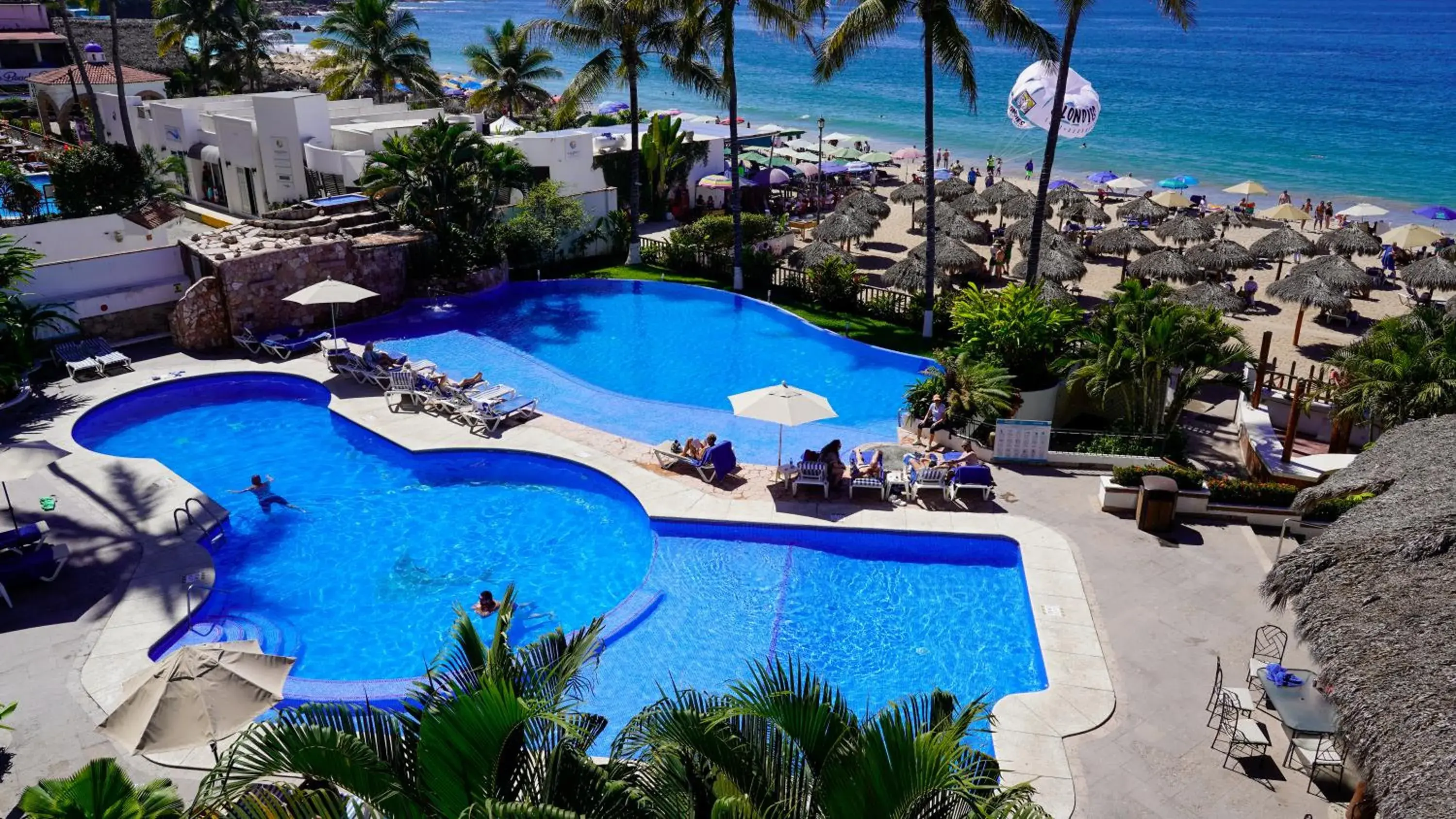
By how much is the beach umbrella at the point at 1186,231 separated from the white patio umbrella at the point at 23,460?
30728mm

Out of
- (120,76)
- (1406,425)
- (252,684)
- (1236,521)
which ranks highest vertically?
(120,76)

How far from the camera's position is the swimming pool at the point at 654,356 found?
2094cm

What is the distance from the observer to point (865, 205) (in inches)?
1332

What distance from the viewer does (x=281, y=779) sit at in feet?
33.4

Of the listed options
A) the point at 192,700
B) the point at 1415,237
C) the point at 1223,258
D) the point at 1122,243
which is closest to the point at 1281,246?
the point at 1223,258

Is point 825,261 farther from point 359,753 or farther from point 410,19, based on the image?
point 410,19

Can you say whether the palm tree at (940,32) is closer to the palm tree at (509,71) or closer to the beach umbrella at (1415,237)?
the beach umbrella at (1415,237)

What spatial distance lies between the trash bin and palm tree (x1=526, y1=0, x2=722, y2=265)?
64.9ft

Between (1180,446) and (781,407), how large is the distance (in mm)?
7837

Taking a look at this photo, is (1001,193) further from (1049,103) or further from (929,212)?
(929,212)

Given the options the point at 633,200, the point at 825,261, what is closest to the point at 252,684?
the point at 825,261

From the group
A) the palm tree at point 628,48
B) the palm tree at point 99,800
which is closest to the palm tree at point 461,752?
the palm tree at point 99,800

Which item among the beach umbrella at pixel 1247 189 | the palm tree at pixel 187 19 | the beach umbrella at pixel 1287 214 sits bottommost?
the beach umbrella at pixel 1287 214

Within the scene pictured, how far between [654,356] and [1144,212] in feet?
66.2
